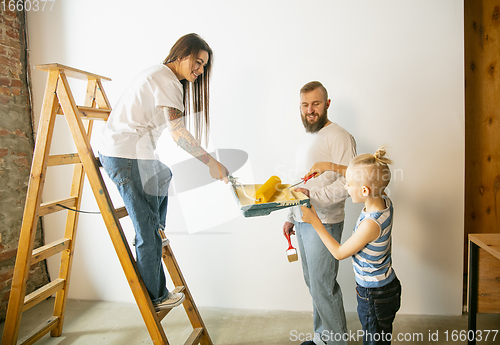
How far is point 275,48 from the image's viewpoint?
2.10m

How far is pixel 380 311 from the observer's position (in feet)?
4.38

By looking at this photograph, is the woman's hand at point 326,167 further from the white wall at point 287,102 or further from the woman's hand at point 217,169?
the white wall at point 287,102

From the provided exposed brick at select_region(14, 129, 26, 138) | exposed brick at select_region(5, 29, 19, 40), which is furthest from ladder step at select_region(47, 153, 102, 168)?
exposed brick at select_region(5, 29, 19, 40)

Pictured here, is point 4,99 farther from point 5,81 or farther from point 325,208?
point 325,208

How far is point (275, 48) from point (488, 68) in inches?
52.9

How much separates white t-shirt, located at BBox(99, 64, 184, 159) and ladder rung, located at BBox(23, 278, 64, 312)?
100 centimetres

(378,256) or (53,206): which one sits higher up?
(53,206)

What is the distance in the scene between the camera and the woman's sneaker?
5.23ft

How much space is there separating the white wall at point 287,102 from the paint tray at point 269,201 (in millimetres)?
579

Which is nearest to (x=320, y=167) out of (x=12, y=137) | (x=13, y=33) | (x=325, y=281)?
(x=325, y=281)

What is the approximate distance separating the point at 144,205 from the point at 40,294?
37.2 inches

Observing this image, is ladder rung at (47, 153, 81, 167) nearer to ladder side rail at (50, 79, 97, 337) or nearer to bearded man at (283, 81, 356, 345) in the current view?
ladder side rail at (50, 79, 97, 337)

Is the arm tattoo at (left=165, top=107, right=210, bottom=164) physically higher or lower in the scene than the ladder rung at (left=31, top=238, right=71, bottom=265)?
higher

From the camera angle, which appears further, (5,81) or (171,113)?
(5,81)
